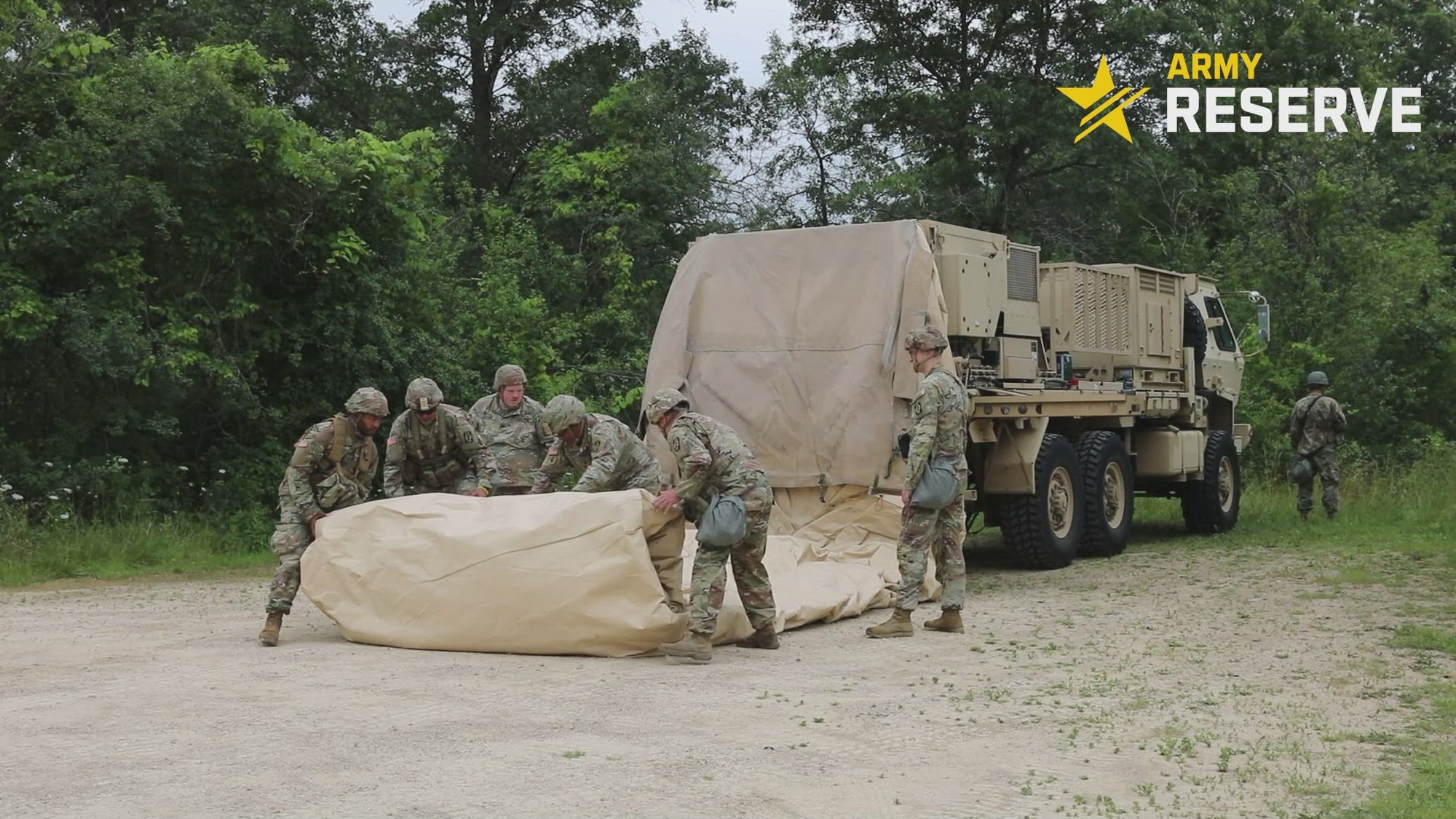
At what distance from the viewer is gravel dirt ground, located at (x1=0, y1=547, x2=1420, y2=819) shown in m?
5.94

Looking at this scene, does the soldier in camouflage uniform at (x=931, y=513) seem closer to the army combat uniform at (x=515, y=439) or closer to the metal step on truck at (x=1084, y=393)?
the metal step on truck at (x=1084, y=393)

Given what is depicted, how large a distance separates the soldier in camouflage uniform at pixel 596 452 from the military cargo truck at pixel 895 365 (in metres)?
1.99

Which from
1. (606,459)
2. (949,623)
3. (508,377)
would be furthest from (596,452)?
(949,623)

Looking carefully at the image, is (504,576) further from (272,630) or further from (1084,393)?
(1084,393)

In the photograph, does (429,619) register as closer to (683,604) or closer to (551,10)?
(683,604)

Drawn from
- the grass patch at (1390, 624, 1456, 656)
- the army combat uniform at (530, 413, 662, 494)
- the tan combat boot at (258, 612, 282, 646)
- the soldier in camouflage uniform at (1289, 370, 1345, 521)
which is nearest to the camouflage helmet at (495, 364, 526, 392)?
the army combat uniform at (530, 413, 662, 494)

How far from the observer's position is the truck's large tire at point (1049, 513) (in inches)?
531

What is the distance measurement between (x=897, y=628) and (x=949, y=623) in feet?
1.31

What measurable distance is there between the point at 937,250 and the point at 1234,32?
22.2 m

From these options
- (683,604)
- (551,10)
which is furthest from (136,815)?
(551,10)

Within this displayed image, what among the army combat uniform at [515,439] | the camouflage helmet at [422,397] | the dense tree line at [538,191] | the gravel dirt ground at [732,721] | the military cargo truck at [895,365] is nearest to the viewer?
the gravel dirt ground at [732,721]

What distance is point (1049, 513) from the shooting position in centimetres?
1366

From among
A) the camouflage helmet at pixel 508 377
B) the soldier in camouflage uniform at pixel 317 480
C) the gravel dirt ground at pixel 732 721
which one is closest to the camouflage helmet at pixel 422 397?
the soldier in camouflage uniform at pixel 317 480

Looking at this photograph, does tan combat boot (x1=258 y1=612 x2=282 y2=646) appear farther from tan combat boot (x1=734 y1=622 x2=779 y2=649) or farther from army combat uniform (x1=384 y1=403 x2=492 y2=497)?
tan combat boot (x1=734 y1=622 x2=779 y2=649)
